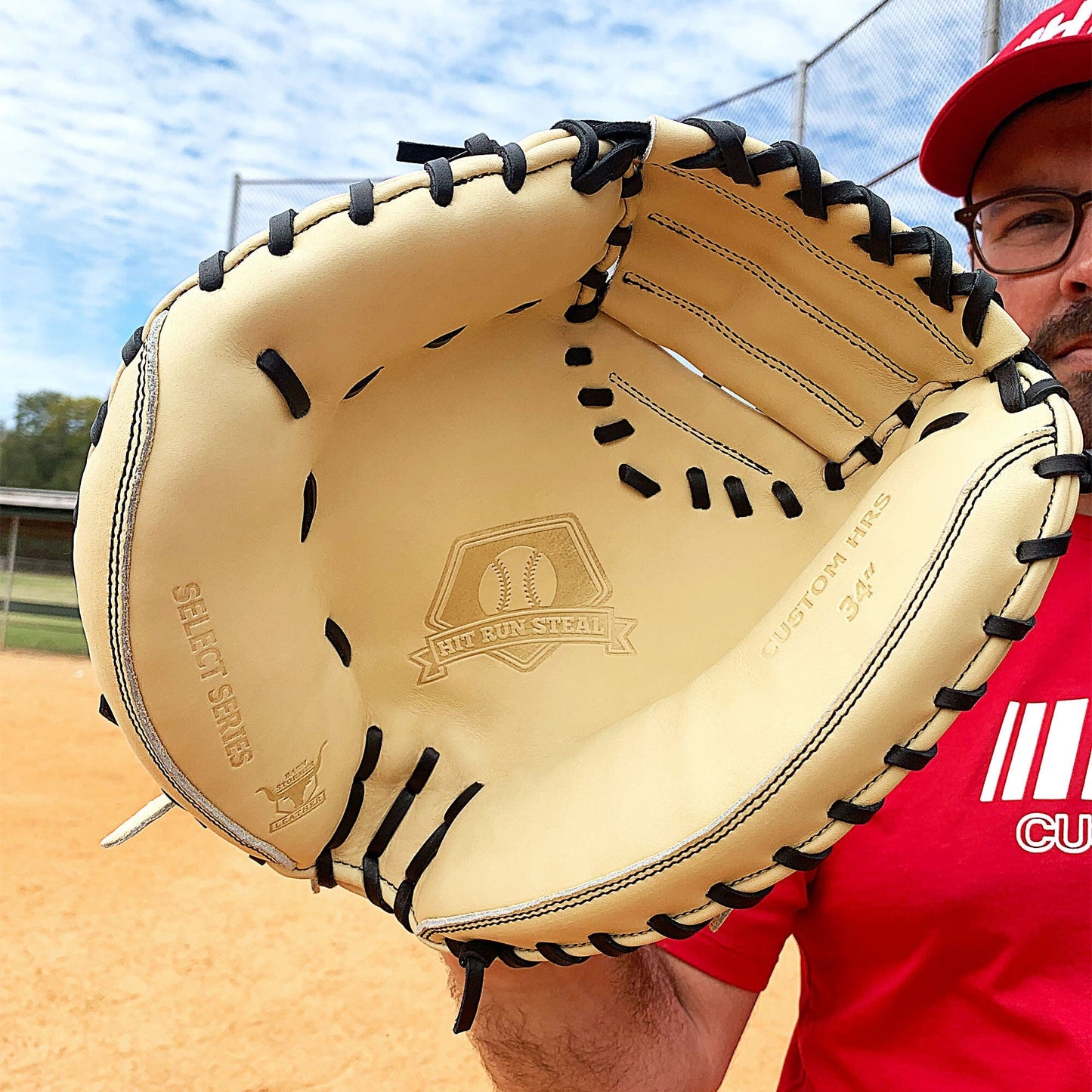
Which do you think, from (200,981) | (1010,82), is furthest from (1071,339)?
(200,981)

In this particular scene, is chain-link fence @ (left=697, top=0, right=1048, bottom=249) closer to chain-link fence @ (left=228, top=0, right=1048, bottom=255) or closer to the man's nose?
chain-link fence @ (left=228, top=0, right=1048, bottom=255)

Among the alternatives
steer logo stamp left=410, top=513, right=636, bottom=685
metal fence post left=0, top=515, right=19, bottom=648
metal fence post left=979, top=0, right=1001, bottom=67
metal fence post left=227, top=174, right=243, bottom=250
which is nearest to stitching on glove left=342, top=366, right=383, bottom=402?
steer logo stamp left=410, top=513, right=636, bottom=685

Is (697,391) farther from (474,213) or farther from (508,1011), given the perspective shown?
(508,1011)

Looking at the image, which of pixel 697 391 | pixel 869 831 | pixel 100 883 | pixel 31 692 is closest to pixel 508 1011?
pixel 869 831

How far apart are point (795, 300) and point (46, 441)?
12814 millimetres

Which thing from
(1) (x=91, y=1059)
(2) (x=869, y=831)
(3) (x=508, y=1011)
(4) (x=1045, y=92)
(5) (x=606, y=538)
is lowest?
(1) (x=91, y=1059)

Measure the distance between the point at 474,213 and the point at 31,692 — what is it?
27.6 ft

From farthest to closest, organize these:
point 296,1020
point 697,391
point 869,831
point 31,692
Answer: point 31,692, point 296,1020, point 869,831, point 697,391

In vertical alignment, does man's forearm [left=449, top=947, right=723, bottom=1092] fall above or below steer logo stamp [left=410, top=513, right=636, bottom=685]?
below

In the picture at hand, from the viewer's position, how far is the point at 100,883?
14.0ft

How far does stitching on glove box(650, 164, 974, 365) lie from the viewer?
758 mm

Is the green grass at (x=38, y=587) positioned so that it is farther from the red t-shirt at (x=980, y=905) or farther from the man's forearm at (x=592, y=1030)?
the red t-shirt at (x=980, y=905)

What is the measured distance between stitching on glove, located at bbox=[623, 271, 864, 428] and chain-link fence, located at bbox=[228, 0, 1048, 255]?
363cm

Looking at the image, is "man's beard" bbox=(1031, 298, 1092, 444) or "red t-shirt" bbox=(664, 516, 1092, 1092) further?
"man's beard" bbox=(1031, 298, 1092, 444)
